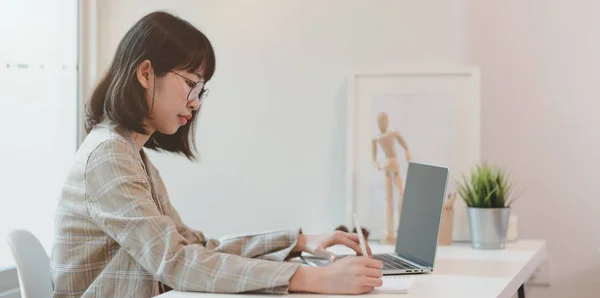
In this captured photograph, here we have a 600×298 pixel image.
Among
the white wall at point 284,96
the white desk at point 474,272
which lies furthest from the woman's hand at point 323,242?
the white wall at point 284,96

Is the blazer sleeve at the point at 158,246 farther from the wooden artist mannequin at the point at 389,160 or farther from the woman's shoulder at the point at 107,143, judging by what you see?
the wooden artist mannequin at the point at 389,160

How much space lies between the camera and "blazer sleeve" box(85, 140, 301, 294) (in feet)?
4.21

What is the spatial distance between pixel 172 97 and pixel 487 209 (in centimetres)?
98

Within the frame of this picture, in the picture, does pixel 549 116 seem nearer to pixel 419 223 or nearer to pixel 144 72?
pixel 419 223

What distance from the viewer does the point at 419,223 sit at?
1.76 metres

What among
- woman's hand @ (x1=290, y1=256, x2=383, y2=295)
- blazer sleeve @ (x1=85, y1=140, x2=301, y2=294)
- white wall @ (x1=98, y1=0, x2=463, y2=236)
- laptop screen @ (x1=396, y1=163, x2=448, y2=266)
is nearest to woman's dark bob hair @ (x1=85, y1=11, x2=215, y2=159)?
blazer sleeve @ (x1=85, y1=140, x2=301, y2=294)

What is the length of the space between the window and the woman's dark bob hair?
76 cm

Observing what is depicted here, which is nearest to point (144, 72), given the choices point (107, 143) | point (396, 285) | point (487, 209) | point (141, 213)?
point (107, 143)

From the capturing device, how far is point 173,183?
2553 millimetres

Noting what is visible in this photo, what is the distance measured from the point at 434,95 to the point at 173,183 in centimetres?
90

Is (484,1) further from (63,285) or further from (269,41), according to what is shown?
(63,285)

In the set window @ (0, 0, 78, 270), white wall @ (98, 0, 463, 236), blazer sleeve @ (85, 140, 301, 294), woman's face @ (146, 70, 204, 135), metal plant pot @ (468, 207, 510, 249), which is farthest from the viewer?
white wall @ (98, 0, 463, 236)

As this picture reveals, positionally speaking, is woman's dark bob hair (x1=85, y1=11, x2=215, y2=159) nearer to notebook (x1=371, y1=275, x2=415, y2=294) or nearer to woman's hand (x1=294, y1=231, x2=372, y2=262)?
woman's hand (x1=294, y1=231, x2=372, y2=262)

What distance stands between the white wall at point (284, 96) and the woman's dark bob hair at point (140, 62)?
906 mm
